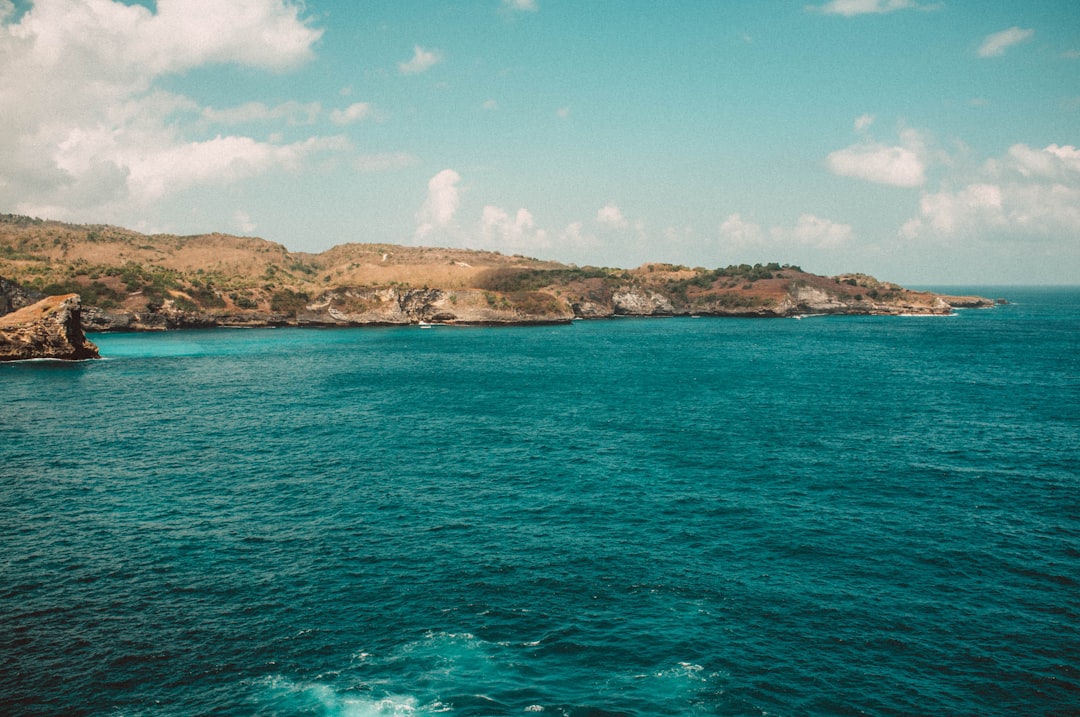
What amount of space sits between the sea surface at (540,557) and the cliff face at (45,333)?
40.2 metres

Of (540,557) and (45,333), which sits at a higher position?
(45,333)

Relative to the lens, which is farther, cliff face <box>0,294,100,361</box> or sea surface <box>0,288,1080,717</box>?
cliff face <box>0,294,100,361</box>

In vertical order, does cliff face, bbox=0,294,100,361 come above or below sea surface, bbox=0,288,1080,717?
above

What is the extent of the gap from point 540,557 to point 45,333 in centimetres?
11192

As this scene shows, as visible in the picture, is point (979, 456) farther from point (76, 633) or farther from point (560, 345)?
point (560, 345)

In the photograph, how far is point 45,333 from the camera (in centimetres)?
11038

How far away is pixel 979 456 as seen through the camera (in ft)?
181

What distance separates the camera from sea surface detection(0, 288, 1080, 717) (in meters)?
25.6

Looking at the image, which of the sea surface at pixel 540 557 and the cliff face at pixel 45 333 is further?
the cliff face at pixel 45 333

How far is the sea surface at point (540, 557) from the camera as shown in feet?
84.1

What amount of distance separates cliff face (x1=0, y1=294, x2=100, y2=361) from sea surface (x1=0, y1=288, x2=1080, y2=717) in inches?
1584

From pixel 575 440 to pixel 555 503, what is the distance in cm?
1738

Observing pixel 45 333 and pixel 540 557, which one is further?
pixel 45 333

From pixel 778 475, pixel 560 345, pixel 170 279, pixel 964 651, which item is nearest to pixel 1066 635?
pixel 964 651
